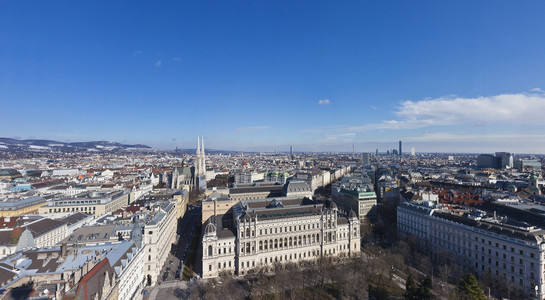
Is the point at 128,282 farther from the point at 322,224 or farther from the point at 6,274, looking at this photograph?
the point at 322,224

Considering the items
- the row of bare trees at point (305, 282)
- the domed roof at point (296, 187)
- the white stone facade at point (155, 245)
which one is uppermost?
the domed roof at point (296, 187)

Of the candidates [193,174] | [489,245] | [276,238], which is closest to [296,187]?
[276,238]

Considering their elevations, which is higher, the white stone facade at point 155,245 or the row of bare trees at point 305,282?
the white stone facade at point 155,245

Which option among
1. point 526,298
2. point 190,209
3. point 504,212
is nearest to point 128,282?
point 526,298

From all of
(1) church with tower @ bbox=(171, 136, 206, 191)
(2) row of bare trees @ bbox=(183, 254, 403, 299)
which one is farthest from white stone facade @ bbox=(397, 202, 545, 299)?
(1) church with tower @ bbox=(171, 136, 206, 191)

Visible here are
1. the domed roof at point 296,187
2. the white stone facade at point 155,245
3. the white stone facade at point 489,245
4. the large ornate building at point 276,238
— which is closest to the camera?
the white stone facade at point 489,245

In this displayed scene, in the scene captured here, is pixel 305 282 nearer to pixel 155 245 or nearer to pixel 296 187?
pixel 155 245

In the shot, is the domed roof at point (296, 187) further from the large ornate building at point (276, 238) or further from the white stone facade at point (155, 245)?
the white stone facade at point (155, 245)

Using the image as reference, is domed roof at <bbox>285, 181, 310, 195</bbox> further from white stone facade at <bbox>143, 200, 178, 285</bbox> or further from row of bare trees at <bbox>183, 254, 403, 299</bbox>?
white stone facade at <bbox>143, 200, 178, 285</bbox>

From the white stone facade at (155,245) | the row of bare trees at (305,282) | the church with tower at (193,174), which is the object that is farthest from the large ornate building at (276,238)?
the church with tower at (193,174)
